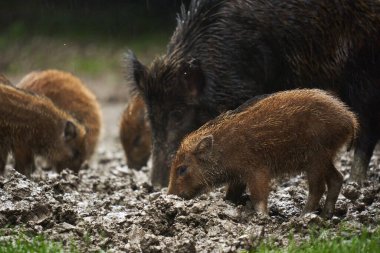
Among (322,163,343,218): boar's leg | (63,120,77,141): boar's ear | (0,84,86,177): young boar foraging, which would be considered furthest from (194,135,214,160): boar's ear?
(63,120,77,141): boar's ear

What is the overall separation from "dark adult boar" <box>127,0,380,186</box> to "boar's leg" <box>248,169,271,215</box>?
1646mm

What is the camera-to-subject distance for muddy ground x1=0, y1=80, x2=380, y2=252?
6.73 meters

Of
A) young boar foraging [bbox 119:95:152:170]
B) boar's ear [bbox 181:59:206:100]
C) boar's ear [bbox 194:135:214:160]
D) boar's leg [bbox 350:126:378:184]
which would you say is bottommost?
young boar foraging [bbox 119:95:152:170]

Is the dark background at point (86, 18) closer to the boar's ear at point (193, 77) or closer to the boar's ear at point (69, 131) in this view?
the boar's ear at point (69, 131)

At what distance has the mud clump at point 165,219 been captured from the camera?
672 cm

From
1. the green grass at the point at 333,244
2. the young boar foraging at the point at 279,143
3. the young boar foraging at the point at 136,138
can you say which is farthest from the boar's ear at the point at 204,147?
the young boar foraging at the point at 136,138

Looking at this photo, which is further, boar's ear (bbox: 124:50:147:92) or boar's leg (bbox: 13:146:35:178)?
boar's leg (bbox: 13:146:35:178)

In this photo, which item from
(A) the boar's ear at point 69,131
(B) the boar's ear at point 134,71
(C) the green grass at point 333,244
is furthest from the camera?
(A) the boar's ear at point 69,131

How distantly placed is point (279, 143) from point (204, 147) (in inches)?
26.4

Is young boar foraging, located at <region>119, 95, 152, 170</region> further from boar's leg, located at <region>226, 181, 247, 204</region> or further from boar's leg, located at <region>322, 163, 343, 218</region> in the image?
boar's leg, located at <region>322, 163, 343, 218</region>

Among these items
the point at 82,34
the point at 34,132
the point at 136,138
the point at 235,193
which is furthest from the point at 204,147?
the point at 82,34

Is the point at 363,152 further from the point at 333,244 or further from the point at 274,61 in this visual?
the point at 333,244

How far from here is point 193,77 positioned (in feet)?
29.8

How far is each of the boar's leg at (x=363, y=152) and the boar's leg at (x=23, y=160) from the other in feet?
12.1
